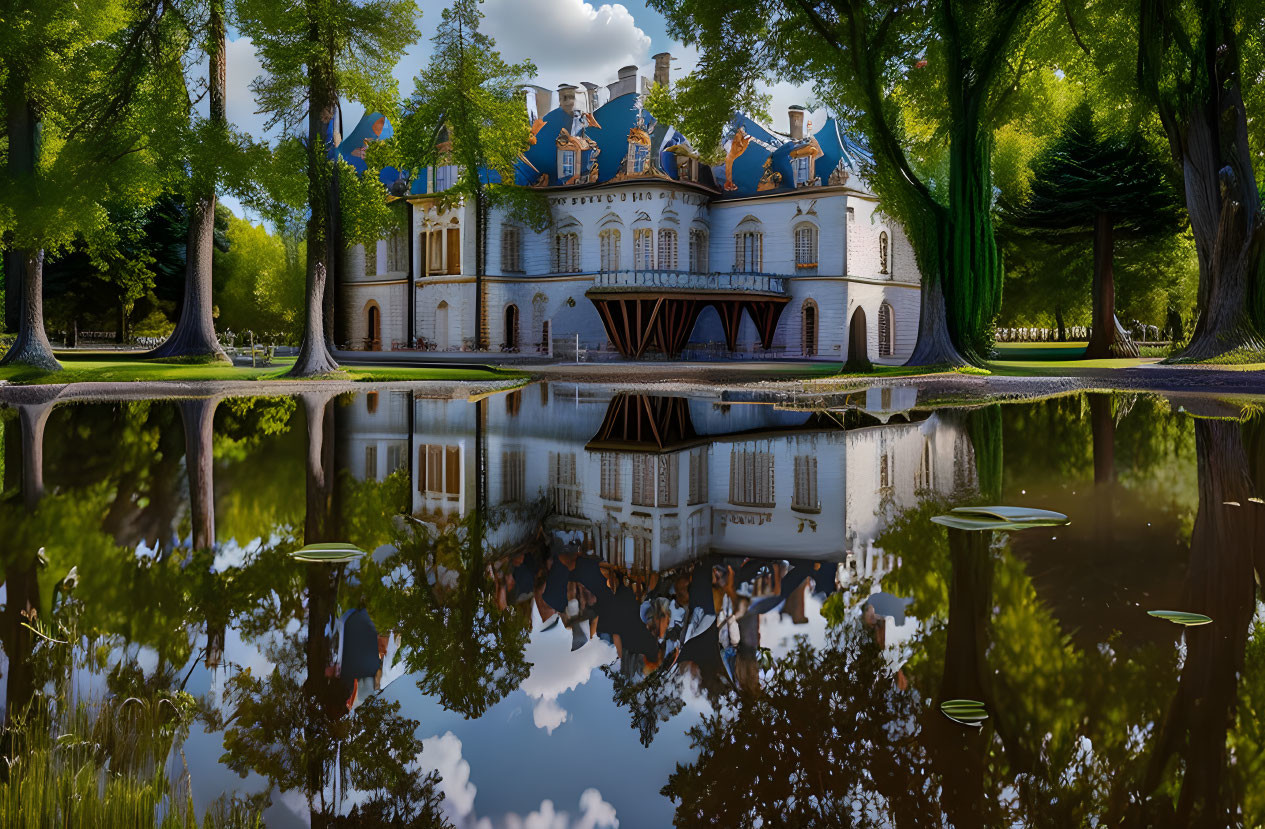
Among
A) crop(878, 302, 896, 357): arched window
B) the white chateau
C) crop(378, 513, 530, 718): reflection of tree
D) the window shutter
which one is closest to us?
crop(378, 513, 530, 718): reflection of tree

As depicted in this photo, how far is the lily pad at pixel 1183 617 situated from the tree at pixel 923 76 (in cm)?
2106

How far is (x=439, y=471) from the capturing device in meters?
8.64

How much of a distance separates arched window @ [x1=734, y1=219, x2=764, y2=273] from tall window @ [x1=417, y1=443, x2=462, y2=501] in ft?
106

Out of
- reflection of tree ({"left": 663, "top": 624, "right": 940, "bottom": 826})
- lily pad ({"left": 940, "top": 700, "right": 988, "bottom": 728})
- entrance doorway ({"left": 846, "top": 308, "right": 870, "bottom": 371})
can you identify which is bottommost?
reflection of tree ({"left": 663, "top": 624, "right": 940, "bottom": 826})

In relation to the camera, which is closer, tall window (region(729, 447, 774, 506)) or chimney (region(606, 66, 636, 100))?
tall window (region(729, 447, 774, 506))

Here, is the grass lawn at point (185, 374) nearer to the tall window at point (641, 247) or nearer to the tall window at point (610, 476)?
the tall window at point (641, 247)

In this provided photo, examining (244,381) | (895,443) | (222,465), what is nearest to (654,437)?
(895,443)

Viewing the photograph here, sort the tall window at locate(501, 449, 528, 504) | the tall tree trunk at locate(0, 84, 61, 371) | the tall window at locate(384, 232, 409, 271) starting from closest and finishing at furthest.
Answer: the tall window at locate(501, 449, 528, 504), the tall tree trunk at locate(0, 84, 61, 371), the tall window at locate(384, 232, 409, 271)

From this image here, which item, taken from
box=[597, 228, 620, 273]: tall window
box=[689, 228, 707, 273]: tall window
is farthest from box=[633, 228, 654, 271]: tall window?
box=[689, 228, 707, 273]: tall window

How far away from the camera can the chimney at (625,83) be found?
44.8m

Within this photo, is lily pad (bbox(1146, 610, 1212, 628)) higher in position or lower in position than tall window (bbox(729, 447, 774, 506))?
lower

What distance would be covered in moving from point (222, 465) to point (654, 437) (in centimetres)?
458

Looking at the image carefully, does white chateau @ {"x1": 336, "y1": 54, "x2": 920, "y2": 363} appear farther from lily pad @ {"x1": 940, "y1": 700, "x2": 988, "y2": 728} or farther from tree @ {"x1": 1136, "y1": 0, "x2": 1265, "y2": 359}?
lily pad @ {"x1": 940, "y1": 700, "x2": 988, "y2": 728}

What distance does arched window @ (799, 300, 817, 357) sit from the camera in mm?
40188
